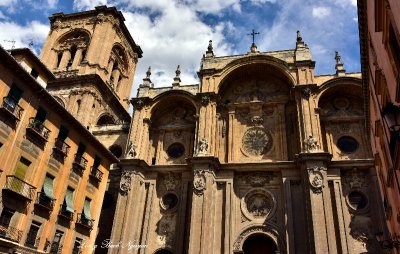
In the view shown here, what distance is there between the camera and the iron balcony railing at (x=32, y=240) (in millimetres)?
17952

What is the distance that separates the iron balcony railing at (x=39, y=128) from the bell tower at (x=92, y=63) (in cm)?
1395

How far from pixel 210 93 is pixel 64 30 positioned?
80.7ft

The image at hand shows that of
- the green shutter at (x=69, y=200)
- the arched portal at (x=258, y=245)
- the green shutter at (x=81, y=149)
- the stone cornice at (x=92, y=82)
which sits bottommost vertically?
the arched portal at (x=258, y=245)

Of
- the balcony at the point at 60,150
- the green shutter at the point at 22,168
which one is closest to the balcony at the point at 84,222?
the balcony at the point at 60,150

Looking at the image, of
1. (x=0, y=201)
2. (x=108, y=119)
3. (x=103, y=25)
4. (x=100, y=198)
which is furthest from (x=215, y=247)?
(x=103, y=25)

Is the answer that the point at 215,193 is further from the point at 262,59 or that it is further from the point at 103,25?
the point at 103,25

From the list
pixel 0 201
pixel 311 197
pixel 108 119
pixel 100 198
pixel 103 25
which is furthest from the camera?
pixel 103 25

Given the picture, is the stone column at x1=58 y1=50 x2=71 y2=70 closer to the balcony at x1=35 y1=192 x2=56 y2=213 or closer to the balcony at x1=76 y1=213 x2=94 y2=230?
the balcony at x1=76 y1=213 x2=94 y2=230

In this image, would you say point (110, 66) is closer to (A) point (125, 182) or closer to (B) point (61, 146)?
(A) point (125, 182)

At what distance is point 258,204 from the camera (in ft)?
82.0

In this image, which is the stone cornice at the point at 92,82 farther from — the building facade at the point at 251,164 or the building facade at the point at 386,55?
the building facade at the point at 386,55

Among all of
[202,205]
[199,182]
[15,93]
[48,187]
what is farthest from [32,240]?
[199,182]

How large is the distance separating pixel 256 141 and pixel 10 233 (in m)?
17.4

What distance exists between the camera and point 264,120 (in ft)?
92.6
